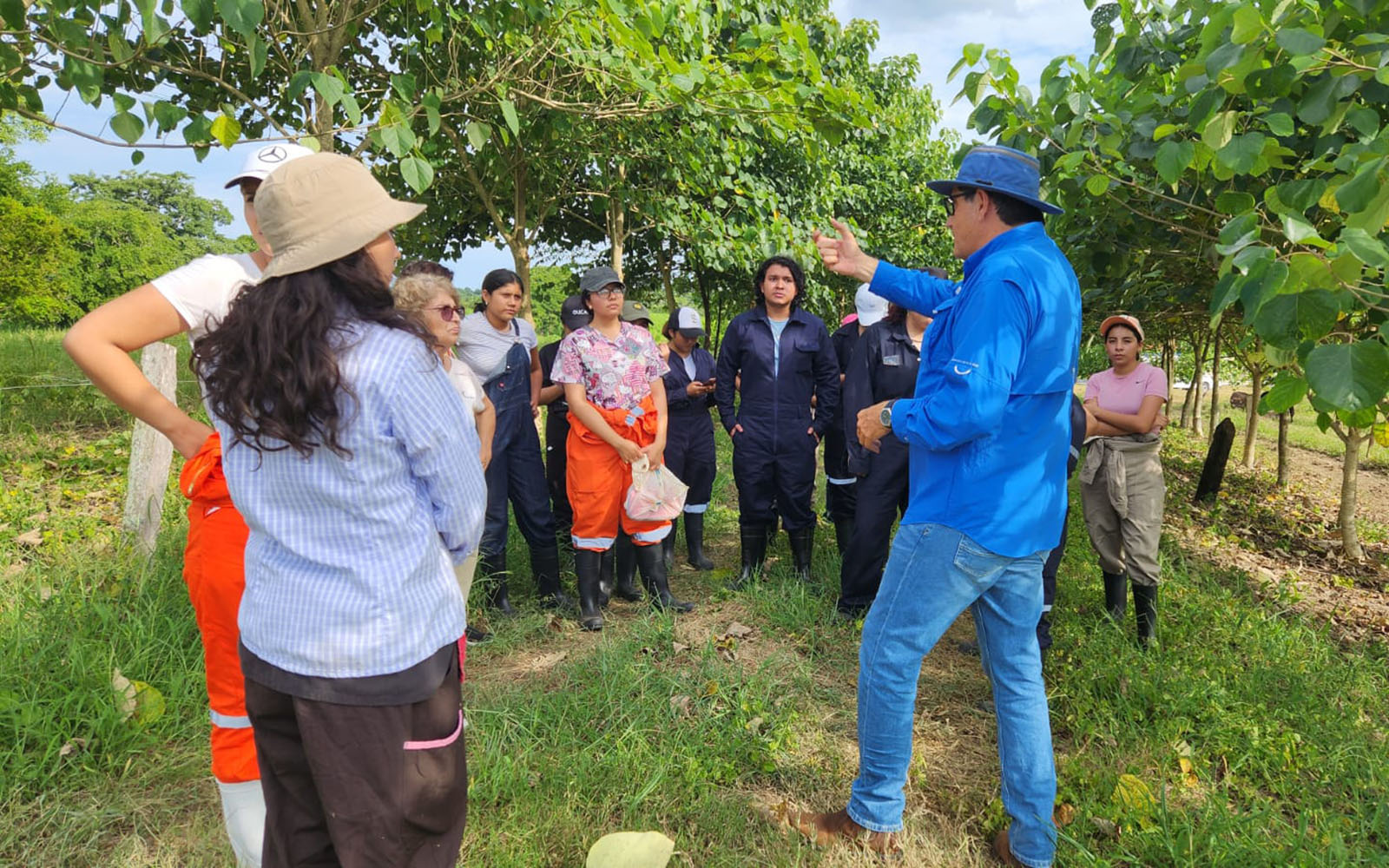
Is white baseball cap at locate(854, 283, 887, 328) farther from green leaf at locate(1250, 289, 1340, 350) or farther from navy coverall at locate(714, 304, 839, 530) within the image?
green leaf at locate(1250, 289, 1340, 350)

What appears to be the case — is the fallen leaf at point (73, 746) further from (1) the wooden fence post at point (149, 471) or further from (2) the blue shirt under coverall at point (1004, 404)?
(2) the blue shirt under coverall at point (1004, 404)

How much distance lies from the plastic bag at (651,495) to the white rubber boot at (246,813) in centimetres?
235

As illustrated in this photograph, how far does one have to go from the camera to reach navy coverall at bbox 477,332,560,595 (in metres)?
Answer: 4.16

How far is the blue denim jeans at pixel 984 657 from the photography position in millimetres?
2113

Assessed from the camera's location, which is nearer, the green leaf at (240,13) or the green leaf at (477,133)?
the green leaf at (240,13)

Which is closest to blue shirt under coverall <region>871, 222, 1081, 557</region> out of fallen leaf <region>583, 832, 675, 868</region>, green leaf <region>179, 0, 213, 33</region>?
fallen leaf <region>583, 832, 675, 868</region>

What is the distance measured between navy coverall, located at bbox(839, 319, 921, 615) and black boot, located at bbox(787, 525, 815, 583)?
560mm

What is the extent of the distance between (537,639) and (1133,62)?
3.68m

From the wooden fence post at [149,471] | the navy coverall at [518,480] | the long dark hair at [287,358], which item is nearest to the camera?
the long dark hair at [287,358]

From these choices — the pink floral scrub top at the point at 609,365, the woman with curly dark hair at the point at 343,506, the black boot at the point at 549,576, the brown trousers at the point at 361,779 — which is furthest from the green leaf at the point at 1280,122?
the black boot at the point at 549,576

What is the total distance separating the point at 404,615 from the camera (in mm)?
1392

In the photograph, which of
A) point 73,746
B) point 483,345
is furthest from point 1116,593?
point 73,746

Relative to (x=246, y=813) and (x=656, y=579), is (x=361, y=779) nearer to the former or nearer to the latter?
(x=246, y=813)

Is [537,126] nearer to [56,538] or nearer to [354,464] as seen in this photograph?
[56,538]
